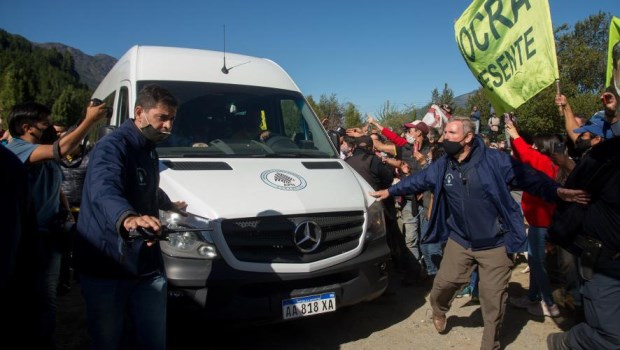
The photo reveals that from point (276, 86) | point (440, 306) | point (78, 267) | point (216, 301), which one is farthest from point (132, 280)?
point (276, 86)

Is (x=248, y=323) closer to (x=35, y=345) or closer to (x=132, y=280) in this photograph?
(x=132, y=280)

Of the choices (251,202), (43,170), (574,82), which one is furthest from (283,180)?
(574,82)

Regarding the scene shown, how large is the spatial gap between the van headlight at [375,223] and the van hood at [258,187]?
10 centimetres

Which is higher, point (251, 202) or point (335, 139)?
point (335, 139)

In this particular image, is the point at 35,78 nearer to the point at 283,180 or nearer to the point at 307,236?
the point at 283,180

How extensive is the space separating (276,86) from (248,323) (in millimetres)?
2950

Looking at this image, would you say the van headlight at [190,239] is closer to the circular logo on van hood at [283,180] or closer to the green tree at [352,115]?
the circular logo on van hood at [283,180]

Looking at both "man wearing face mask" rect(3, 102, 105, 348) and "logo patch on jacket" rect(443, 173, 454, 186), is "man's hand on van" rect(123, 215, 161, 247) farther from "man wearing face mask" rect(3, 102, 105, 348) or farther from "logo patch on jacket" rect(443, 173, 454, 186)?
"logo patch on jacket" rect(443, 173, 454, 186)

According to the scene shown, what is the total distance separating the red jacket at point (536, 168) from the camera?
15.9 feet

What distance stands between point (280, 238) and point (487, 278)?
5.87 feet

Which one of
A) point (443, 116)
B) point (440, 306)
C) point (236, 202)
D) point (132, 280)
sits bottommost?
point (440, 306)

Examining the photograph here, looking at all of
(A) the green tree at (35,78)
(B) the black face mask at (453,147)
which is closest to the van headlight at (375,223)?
(B) the black face mask at (453,147)

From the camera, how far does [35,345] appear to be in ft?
5.20

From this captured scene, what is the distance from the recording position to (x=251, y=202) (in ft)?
12.1
